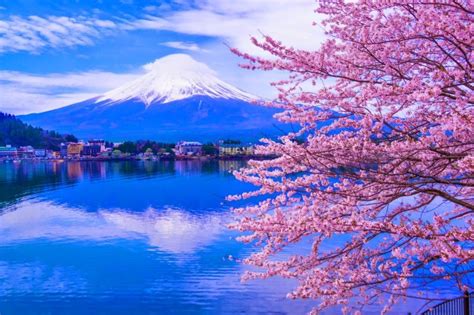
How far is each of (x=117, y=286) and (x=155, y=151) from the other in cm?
9871


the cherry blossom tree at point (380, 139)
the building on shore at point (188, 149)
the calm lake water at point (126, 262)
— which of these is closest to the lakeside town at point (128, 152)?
the building on shore at point (188, 149)

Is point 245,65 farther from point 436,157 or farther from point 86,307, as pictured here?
point 86,307

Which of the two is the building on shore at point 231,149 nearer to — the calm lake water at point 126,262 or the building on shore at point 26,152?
the building on shore at point 26,152

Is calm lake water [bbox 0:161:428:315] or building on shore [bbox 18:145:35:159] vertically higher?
building on shore [bbox 18:145:35:159]

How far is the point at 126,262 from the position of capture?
16562 millimetres

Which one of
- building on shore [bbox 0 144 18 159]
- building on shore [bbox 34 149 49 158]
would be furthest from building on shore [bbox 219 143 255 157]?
building on shore [bbox 0 144 18 159]

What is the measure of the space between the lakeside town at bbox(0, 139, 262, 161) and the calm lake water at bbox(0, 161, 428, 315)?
71.4m

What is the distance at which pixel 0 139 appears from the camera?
127 m

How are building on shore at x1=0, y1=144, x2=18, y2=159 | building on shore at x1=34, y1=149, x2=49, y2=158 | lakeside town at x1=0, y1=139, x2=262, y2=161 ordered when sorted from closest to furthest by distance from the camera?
lakeside town at x1=0, y1=139, x2=262, y2=161
building on shore at x1=0, y1=144, x2=18, y2=159
building on shore at x1=34, y1=149, x2=49, y2=158

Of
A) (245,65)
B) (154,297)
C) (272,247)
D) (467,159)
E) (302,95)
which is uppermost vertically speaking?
(245,65)

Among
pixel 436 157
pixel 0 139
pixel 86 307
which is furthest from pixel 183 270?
pixel 0 139

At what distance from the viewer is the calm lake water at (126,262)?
12.2 metres

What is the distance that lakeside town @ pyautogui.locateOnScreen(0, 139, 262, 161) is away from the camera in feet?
346

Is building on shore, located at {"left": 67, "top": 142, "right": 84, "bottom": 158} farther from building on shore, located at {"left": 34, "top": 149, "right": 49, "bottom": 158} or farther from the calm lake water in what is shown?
the calm lake water
